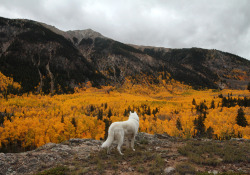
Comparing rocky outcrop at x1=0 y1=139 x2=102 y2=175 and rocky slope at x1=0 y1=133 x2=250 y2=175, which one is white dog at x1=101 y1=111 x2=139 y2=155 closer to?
rocky slope at x1=0 y1=133 x2=250 y2=175

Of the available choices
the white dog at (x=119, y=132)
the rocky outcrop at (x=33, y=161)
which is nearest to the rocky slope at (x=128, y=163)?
the rocky outcrop at (x=33, y=161)

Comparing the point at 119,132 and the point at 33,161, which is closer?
the point at 119,132

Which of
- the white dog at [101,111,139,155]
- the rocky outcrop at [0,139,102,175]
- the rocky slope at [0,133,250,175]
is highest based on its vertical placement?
the white dog at [101,111,139,155]

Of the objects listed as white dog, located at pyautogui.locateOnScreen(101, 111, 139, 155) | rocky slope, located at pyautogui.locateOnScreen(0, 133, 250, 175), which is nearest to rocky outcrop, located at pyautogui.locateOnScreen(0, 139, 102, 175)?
rocky slope, located at pyautogui.locateOnScreen(0, 133, 250, 175)

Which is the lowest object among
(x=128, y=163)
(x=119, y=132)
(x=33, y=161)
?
(x=33, y=161)

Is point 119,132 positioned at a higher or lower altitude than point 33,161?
higher

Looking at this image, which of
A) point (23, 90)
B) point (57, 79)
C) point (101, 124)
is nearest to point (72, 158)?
point (101, 124)

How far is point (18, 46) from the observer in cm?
19312

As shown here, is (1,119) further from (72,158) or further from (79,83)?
(79,83)

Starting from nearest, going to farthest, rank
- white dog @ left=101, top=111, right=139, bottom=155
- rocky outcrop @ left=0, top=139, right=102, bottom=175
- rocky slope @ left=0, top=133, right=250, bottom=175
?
rocky slope @ left=0, top=133, right=250, bottom=175, rocky outcrop @ left=0, top=139, right=102, bottom=175, white dog @ left=101, top=111, right=139, bottom=155

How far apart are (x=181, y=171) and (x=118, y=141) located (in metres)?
3.67

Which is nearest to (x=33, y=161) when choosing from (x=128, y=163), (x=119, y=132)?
(x=119, y=132)

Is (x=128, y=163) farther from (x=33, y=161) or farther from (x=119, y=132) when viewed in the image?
(x=33, y=161)

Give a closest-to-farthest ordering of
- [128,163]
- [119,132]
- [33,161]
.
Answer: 1. [128,163]
2. [119,132]
3. [33,161]
